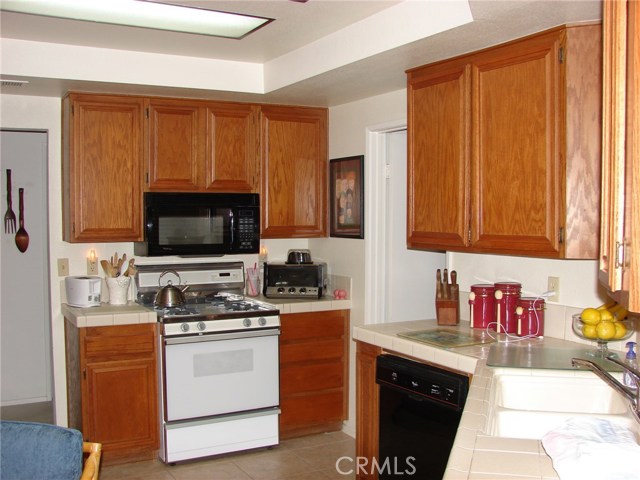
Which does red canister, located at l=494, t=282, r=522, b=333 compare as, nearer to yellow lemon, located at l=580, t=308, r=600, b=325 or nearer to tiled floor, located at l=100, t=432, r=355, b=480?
yellow lemon, located at l=580, t=308, r=600, b=325

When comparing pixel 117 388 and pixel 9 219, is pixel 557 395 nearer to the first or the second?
pixel 117 388

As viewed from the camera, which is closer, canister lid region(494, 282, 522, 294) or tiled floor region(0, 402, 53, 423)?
canister lid region(494, 282, 522, 294)

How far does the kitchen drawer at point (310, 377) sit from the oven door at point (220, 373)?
0.14 m

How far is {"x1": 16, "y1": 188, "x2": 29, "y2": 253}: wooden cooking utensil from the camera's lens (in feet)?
15.3

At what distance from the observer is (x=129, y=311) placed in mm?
3891

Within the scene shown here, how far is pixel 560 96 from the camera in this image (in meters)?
2.59

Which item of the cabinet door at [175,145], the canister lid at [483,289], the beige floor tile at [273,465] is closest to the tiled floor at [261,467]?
the beige floor tile at [273,465]

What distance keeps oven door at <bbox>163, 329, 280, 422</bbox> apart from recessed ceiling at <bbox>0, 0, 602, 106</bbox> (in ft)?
4.71

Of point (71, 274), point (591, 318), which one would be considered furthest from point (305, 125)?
point (591, 318)

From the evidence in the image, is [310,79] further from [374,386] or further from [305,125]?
[374,386]

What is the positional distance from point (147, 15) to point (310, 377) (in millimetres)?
2337

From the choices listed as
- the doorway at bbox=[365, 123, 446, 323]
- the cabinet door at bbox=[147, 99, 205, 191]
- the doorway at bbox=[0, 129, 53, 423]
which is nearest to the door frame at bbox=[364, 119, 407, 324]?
the doorway at bbox=[365, 123, 446, 323]

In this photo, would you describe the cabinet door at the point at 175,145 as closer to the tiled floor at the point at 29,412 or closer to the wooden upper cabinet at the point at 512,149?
the wooden upper cabinet at the point at 512,149

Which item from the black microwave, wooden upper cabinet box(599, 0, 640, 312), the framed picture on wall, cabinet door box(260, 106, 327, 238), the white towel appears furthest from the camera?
cabinet door box(260, 106, 327, 238)
